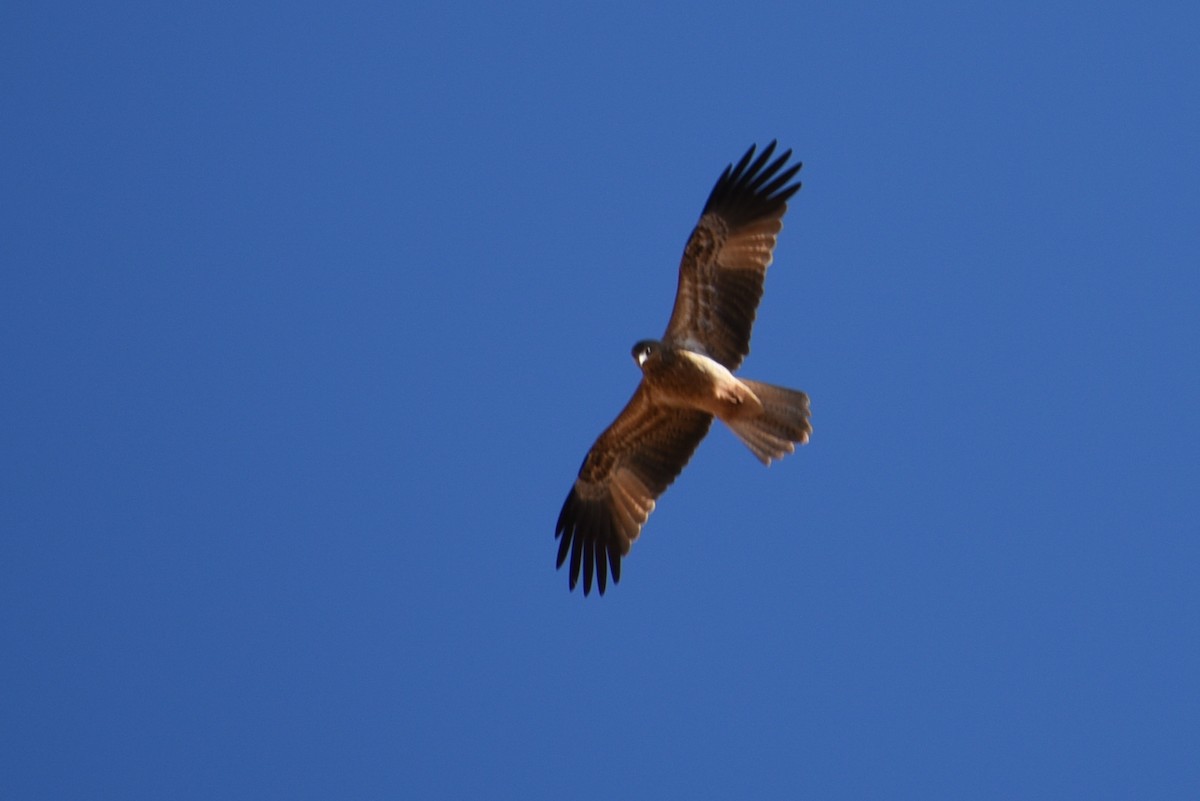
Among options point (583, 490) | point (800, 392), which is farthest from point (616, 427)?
point (800, 392)

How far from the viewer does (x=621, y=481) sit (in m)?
12.0

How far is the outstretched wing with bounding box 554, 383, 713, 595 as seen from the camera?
1169 cm

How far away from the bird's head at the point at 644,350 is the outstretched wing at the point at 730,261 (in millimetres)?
342

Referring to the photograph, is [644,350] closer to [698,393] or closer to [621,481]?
[698,393]

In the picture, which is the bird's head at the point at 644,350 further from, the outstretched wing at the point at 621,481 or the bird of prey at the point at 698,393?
the outstretched wing at the point at 621,481

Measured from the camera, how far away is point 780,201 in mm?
11375

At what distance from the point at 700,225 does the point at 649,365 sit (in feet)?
3.75

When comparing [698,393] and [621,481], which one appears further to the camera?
[621,481]

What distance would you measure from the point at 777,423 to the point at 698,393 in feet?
2.01

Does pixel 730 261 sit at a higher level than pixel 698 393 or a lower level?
higher

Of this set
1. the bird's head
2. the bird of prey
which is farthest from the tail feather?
the bird's head

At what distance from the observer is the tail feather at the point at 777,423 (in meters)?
11.0

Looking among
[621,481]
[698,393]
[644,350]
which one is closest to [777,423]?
[698,393]

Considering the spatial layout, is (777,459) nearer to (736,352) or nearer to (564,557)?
(736,352)
